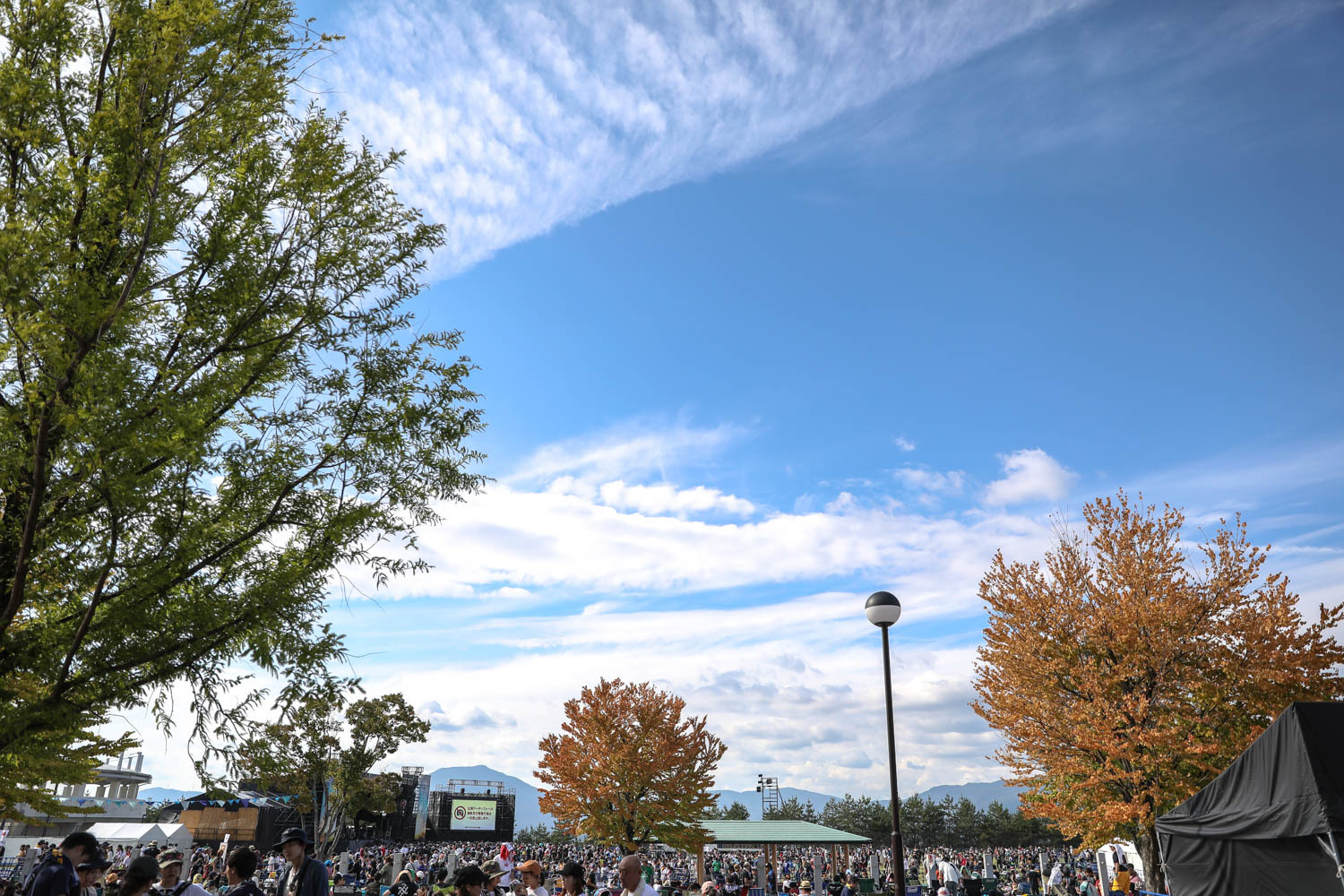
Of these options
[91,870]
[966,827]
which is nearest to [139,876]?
[91,870]

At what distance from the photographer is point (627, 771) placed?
32.0m

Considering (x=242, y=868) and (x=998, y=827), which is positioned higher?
(x=242, y=868)

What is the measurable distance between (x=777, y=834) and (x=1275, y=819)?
27109 mm

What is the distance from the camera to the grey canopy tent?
999cm

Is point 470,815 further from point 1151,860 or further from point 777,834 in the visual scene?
point 1151,860

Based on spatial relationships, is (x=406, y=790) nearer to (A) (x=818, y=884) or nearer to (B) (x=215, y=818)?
(B) (x=215, y=818)

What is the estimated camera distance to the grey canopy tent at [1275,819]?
393 inches

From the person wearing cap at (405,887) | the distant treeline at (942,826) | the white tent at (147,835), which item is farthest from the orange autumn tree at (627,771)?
the distant treeline at (942,826)

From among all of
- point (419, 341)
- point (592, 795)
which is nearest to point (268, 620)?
point (419, 341)

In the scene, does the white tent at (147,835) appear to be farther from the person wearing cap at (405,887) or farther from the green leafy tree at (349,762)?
the person wearing cap at (405,887)

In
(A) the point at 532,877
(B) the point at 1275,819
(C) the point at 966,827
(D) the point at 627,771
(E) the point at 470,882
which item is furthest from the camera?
(C) the point at 966,827

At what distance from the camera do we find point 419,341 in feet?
26.7

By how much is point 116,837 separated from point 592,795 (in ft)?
72.5

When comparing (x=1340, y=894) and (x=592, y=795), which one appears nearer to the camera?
(x=1340, y=894)
